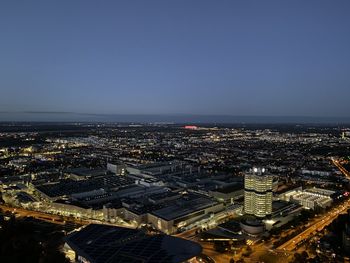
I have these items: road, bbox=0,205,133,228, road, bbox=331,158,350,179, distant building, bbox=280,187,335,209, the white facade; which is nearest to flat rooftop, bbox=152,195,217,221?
road, bbox=0,205,133,228

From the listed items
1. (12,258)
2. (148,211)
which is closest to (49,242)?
(12,258)

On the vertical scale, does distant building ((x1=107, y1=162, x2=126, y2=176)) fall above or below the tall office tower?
below

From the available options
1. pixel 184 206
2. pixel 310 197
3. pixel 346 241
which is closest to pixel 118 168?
pixel 184 206

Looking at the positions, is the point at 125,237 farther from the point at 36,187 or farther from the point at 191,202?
the point at 36,187

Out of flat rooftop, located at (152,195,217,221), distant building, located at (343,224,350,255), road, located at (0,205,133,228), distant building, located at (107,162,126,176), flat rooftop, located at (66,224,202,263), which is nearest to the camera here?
flat rooftop, located at (66,224,202,263)

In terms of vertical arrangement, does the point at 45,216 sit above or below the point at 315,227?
below

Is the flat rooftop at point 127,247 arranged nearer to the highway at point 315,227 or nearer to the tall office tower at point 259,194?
the highway at point 315,227

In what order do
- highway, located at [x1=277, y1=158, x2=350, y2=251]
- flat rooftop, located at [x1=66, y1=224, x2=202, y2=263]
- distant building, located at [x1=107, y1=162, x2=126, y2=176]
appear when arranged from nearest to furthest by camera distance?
flat rooftop, located at [x1=66, y1=224, x2=202, y2=263], highway, located at [x1=277, y1=158, x2=350, y2=251], distant building, located at [x1=107, y1=162, x2=126, y2=176]

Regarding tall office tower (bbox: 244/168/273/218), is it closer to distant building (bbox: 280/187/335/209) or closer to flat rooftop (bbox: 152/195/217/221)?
flat rooftop (bbox: 152/195/217/221)

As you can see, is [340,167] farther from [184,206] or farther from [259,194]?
[184,206]

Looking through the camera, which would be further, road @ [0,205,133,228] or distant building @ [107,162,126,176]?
distant building @ [107,162,126,176]
